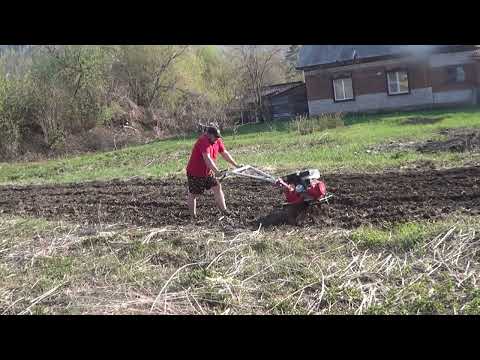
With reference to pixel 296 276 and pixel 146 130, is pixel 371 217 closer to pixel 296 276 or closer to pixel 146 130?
pixel 296 276

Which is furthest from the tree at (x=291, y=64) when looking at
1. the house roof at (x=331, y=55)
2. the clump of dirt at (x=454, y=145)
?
the clump of dirt at (x=454, y=145)

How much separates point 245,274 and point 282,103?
96.5 feet

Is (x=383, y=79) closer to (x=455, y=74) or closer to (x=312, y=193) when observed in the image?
(x=455, y=74)

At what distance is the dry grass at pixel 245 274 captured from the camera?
4.48m

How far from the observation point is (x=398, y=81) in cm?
2831

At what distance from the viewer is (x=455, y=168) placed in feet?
32.0

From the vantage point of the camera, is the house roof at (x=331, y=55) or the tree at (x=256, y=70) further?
the tree at (x=256, y=70)

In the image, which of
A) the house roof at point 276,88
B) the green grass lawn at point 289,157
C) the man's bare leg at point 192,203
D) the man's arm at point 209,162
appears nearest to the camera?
the man's arm at point 209,162

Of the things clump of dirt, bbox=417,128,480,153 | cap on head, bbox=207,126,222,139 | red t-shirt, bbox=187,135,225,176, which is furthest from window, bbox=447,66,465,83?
cap on head, bbox=207,126,222,139

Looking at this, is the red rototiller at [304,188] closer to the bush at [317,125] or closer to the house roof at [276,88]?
the bush at [317,125]

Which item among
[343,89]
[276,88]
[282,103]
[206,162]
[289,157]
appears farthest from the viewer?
[276,88]

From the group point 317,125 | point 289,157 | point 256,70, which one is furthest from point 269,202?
point 256,70

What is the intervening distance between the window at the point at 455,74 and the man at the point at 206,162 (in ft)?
72.3

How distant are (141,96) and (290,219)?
1201 inches
